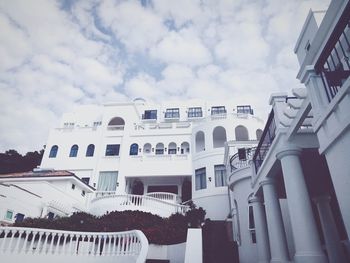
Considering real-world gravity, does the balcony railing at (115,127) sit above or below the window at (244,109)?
below

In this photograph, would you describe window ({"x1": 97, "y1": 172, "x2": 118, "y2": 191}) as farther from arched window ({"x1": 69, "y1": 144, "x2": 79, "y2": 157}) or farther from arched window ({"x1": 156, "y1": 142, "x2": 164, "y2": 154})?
arched window ({"x1": 156, "y1": 142, "x2": 164, "y2": 154})

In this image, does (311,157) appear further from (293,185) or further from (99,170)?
(99,170)

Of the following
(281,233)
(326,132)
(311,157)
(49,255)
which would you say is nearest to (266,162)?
(311,157)

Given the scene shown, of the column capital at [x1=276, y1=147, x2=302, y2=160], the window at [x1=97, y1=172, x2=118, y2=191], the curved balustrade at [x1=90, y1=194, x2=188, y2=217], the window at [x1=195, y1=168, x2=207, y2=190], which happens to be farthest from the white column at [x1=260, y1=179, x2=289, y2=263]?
the window at [x1=97, y1=172, x2=118, y2=191]

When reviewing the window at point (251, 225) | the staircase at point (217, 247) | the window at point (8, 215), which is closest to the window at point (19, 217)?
the window at point (8, 215)

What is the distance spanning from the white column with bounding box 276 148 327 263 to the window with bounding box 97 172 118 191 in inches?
867

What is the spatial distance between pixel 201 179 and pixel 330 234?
1654 centimetres

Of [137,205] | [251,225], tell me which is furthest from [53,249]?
[137,205]

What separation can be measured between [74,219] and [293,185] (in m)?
13.5

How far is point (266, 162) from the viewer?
27.2 ft

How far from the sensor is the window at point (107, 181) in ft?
85.5

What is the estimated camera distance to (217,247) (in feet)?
38.7

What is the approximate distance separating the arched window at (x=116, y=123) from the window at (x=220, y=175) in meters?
12.3

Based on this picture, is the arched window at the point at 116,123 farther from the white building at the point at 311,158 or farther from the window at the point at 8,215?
the white building at the point at 311,158
